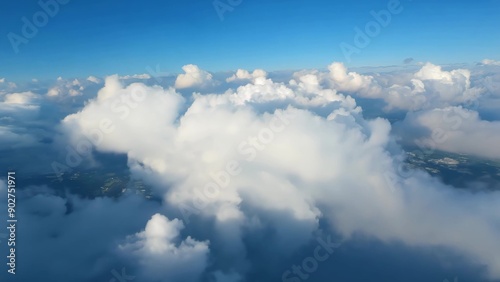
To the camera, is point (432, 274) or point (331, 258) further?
point (331, 258)

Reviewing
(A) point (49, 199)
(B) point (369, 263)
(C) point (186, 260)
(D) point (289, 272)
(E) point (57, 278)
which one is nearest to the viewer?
(E) point (57, 278)

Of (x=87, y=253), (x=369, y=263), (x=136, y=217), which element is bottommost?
(x=369, y=263)

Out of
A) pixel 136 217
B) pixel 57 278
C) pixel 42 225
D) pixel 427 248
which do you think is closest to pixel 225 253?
pixel 136 217

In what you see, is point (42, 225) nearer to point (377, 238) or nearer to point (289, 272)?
point (289, 272)

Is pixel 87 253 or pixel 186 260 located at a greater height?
pixel 87 253

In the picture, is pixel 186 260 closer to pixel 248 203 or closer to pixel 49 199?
pixel 248 203

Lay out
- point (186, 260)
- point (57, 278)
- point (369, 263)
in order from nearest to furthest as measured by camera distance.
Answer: point (57, 278)
point (186, 260)
point (369, 263)

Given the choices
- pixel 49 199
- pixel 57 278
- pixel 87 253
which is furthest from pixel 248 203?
pixel 49 199
